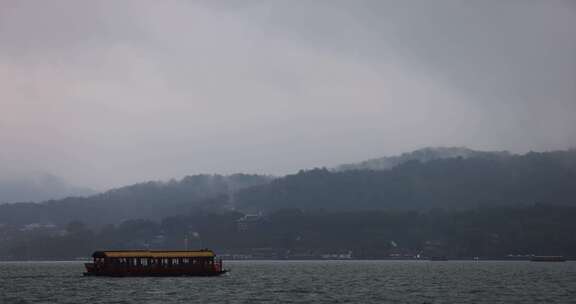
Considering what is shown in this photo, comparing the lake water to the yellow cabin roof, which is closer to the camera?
the lake water

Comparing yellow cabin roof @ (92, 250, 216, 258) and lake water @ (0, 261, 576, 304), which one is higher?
yellow cabin roof @ (92, 250, 216, 258)

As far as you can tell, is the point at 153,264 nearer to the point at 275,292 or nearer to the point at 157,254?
the point at 157,254

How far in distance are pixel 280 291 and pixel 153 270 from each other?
41435 millimetres

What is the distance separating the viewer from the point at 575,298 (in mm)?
128000

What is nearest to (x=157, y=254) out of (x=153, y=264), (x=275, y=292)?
(x=153, y=264)

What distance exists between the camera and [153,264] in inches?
6924

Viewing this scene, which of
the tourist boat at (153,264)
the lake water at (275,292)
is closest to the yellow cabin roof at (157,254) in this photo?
the tourist boat at (153,264)

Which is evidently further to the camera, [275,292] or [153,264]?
[153,264]

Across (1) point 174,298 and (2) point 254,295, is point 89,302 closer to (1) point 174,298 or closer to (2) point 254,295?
(1) point 174,298

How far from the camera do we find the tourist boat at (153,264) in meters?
176

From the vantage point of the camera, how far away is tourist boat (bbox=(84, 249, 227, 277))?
176250mm

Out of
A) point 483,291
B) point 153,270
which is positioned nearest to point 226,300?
point 483,291

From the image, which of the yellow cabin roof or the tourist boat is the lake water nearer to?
the tourist boat

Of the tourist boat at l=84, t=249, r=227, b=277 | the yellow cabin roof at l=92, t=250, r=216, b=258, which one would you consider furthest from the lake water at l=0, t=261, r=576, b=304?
the yellow cabin roof at l=92, t=250, r=216, b=258
